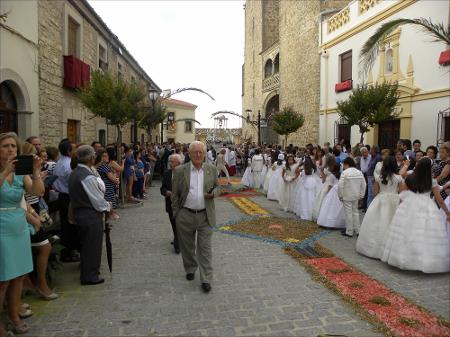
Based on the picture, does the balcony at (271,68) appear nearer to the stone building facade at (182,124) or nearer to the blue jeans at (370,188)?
the blue jeans at (370,188)

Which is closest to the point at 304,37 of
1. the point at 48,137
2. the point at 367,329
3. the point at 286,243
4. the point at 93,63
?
the point at 93,63

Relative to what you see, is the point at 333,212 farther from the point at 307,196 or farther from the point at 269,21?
the point at 269,21

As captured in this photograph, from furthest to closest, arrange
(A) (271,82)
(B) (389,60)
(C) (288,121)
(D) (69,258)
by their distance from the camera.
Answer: (A) (271,82) → (C) (288,121) → (B) (389,60) → (D) (69,258)

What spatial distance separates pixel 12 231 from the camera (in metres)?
3.48

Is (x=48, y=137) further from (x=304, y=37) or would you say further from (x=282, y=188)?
(x=304, y=37)

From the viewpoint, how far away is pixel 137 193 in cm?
1232

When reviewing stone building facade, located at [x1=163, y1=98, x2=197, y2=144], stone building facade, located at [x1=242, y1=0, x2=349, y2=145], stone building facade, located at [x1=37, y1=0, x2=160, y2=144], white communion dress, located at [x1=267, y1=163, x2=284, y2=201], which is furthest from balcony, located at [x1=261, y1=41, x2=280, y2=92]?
stone building facade, located at [x1=163, y1=98, x2=197, y2=144]

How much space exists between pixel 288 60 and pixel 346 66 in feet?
23.9

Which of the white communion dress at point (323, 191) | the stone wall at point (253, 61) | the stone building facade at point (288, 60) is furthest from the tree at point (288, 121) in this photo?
the stone wall at point (253, 61)

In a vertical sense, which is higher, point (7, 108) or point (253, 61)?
point (253, 61)

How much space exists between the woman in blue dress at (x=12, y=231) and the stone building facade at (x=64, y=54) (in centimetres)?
800

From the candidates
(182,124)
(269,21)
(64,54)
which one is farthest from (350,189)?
(182,124)

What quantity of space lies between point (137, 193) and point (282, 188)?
15.4 ft

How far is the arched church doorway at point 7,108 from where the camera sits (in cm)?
930
